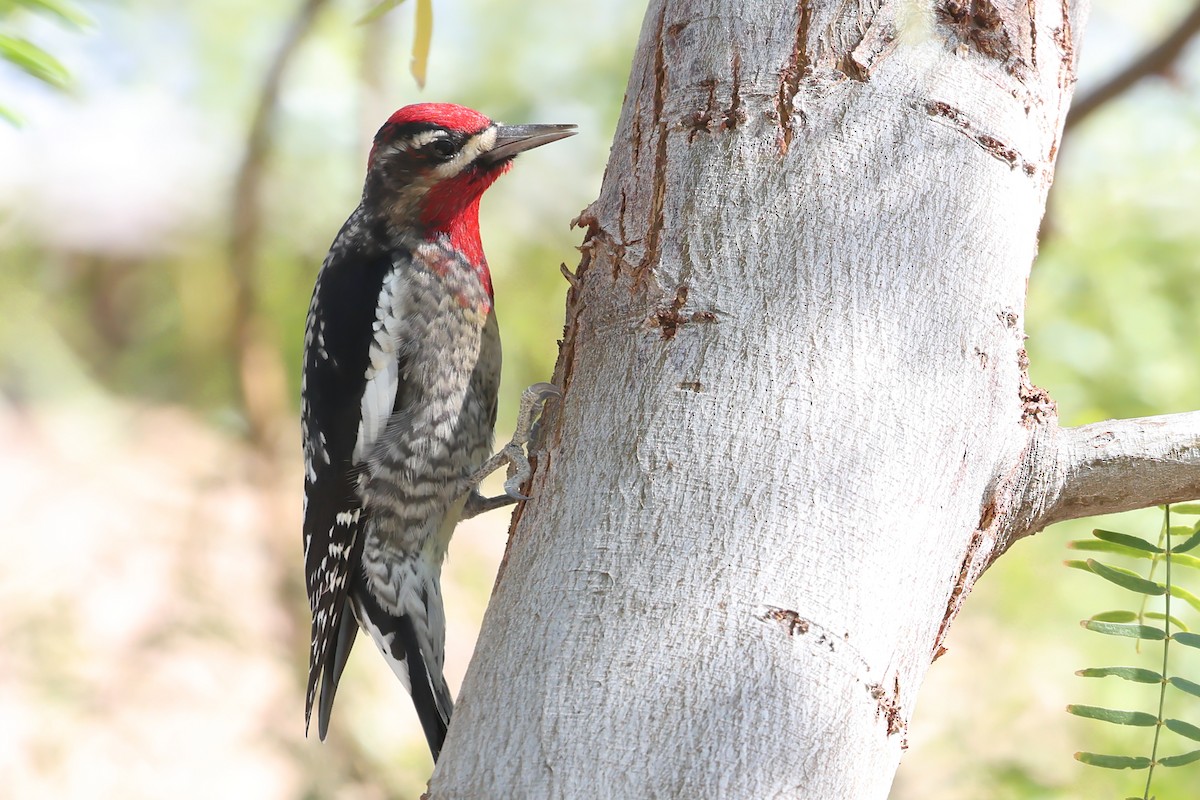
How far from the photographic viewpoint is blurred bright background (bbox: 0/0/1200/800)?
3.62 meters

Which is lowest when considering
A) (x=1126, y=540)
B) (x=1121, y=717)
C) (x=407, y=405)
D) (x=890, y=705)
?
(x=890, y=705)

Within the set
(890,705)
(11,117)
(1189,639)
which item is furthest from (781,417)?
(11,117)

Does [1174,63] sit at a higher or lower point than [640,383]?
higher

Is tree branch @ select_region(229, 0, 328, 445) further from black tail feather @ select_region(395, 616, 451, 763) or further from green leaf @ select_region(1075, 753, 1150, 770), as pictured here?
green leaf @ select_region(1075, 753, 1150, 770)

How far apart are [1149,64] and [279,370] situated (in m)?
3.56

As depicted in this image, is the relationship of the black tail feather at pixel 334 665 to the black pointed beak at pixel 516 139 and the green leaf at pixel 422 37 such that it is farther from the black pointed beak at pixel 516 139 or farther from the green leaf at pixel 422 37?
the green leaf at pixel 422 37

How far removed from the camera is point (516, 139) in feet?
9.09

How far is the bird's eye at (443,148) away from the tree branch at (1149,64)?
2299 mm

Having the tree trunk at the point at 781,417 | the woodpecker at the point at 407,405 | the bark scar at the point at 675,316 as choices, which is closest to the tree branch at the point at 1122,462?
the tree trunk at the point at 781,417

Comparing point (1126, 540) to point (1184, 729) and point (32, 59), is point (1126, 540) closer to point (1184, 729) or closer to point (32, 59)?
point (1184, 729)

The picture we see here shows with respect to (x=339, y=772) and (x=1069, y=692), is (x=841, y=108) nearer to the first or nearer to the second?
(x=1069, y=692)

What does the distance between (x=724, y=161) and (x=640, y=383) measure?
351 mm

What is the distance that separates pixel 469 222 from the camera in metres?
2.94

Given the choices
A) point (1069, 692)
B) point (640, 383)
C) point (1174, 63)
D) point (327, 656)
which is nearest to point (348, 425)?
point (327, 656)
